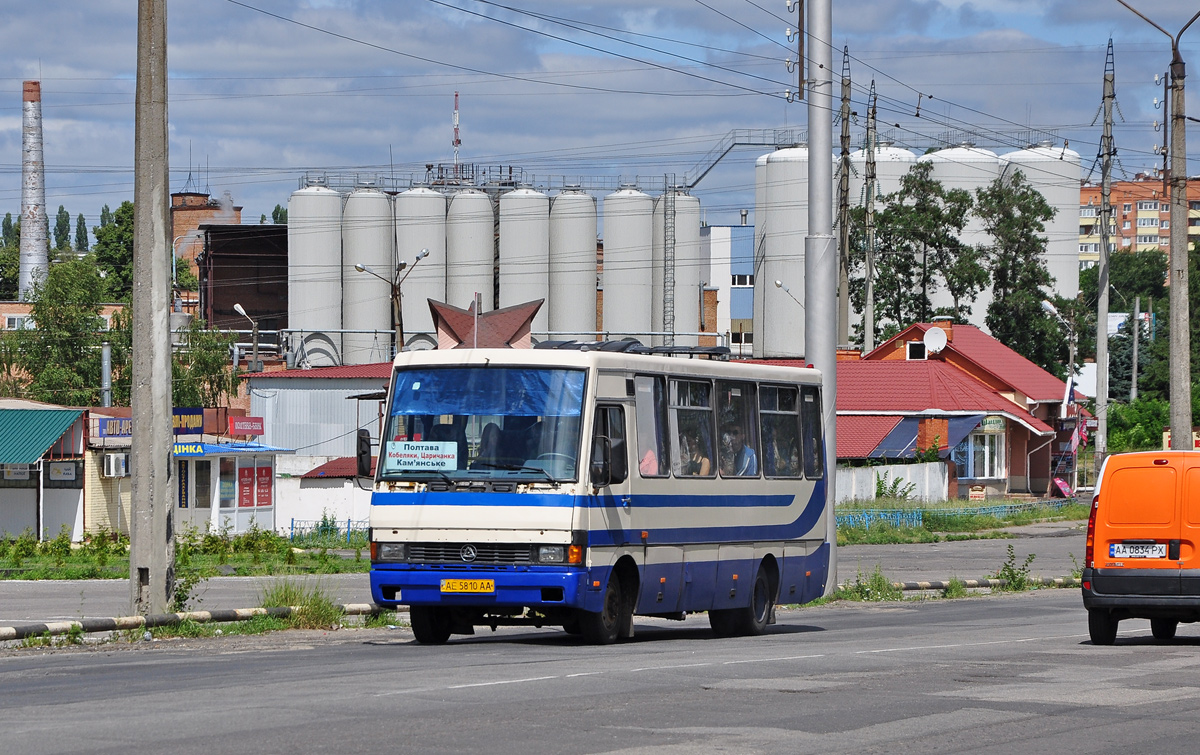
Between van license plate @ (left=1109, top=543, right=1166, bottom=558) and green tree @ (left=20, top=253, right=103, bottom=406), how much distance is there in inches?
2594

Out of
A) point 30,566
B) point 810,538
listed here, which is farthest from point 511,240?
point 810,538

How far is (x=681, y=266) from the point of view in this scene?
8756 cm

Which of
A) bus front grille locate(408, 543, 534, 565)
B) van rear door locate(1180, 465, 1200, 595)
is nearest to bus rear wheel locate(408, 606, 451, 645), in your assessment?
bus front grille locate(408, 543, 534, 565)

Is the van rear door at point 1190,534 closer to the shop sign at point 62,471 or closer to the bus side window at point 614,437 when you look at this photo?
the bus side window at point 614,437

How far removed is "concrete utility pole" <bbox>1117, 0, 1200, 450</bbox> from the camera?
98.6 ft

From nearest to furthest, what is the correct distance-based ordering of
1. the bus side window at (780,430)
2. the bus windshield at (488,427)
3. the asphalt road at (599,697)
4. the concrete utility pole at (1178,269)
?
the asphalt road at (599,697), the bus windshield at (488,427), the bus side window at (780,430), the concrete utility pole at (1178,269)

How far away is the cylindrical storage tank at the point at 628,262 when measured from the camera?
8544cm

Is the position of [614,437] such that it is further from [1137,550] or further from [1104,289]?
[1104,289]

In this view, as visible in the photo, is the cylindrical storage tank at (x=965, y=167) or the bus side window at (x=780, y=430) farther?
the cylindrical storage tank at (x=965, y=167)

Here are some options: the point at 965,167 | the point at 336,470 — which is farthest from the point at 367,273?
the point at 965,167

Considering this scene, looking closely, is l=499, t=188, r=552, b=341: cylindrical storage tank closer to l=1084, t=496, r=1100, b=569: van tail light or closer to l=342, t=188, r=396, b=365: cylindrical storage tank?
l=342, t=188, r=396, b=365: cylindrical storage tank

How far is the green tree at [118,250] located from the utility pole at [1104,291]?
7834 cm

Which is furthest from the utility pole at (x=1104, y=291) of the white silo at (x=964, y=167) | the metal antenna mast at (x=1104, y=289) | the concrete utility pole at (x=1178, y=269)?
the white silo at (x=964, y=167)

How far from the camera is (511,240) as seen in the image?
8469 centimetres
